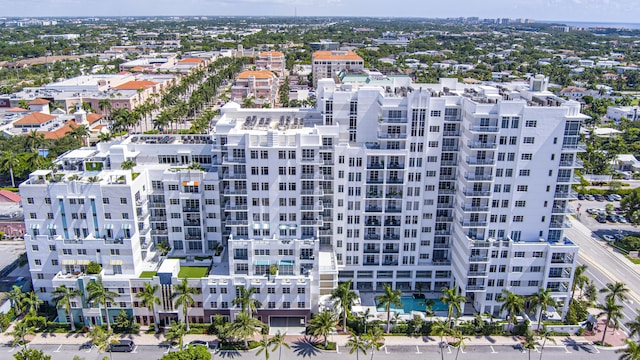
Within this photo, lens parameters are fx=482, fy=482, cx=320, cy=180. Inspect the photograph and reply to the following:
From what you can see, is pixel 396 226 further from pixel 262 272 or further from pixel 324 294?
pixel 262 272

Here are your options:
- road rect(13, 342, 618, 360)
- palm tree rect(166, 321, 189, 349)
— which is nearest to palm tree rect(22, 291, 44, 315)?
road rect(13, 342, 618, 360)

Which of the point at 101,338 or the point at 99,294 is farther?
the point at 99,294

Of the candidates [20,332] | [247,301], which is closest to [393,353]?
[247,301]

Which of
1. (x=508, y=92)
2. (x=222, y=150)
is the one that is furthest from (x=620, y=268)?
(x=222, y=150)

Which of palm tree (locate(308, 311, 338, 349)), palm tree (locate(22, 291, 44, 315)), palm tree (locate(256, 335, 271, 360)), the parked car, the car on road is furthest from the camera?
the car on road

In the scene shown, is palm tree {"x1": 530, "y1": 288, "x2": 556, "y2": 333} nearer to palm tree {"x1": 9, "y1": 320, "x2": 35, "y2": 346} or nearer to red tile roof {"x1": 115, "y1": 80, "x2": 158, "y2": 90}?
palm tree {"x1": 9, "y1": 320, "x2": 35, "y2": 346}

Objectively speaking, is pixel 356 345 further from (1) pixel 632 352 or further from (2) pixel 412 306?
(1) pixel 632 352
